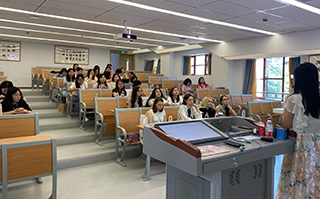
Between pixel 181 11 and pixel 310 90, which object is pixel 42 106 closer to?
pixel 181 11

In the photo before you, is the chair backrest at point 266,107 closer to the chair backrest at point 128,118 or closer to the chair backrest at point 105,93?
the chair backrest at point 128,118

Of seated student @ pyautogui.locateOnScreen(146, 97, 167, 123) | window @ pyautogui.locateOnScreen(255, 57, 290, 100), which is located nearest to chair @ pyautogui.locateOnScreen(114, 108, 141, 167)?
seated student @ pyautogui.locateOnScreen(146, 97, 167, 123)

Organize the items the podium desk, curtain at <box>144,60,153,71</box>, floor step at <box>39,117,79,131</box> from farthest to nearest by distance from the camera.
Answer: curtain at <box>144,60,153,71</box> < floor step at <box>39,117,79,131</box> < the podium desk

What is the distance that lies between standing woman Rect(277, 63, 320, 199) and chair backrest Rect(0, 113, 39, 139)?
293 centimetres

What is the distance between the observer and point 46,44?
13.4 metres

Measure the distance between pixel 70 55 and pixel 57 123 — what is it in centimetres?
936

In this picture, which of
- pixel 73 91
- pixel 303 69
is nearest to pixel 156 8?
pixel 73 91

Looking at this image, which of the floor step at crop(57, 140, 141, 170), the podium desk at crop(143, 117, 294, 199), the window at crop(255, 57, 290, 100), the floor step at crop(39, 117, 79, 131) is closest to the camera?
the podium desk at crop(143, 117, 294, 199)

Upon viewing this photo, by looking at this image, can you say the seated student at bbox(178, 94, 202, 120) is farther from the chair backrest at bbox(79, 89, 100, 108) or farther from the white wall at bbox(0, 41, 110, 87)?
the white wall at bbox(0, 41, 110, 87)

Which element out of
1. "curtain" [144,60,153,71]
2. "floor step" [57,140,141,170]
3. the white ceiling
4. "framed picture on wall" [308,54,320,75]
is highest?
the white ceiling

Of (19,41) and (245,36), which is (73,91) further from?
(19,41)

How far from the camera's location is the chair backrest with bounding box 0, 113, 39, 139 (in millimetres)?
3100

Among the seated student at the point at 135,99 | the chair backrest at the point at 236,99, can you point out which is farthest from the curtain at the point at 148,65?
the seated student at the point at 135,99

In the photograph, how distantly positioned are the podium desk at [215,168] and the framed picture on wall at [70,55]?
13.2m
